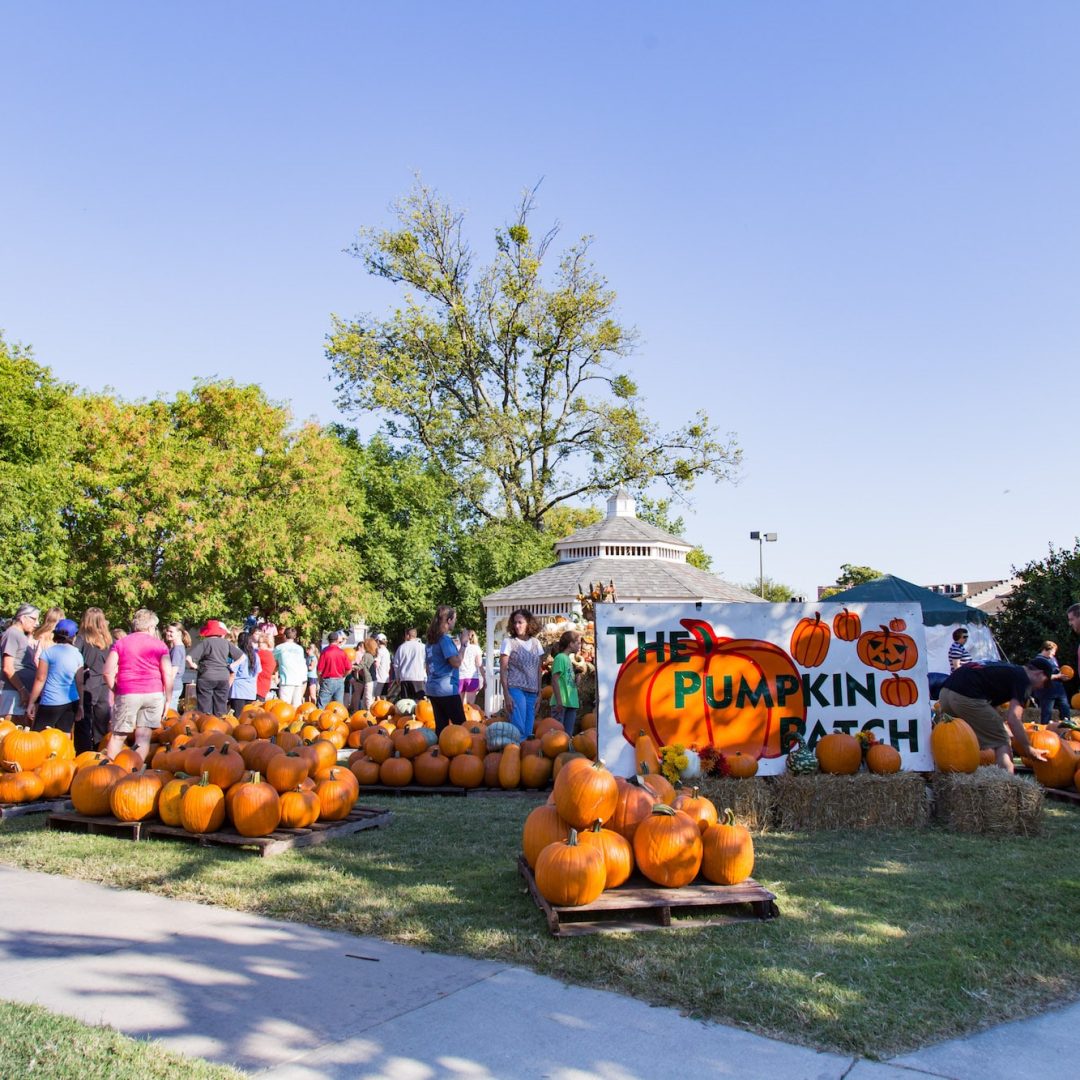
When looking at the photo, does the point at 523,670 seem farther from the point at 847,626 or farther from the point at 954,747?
the point at 954,747

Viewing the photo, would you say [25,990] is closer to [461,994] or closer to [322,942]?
[322,942]

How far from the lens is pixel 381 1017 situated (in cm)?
360

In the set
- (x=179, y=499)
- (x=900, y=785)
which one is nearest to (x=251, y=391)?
(x=179, y=499)

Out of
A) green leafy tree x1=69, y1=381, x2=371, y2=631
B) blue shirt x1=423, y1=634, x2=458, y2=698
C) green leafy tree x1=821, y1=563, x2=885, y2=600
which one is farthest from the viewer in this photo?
green leafy tree x1=821, y1=563, x2=885, y2=600

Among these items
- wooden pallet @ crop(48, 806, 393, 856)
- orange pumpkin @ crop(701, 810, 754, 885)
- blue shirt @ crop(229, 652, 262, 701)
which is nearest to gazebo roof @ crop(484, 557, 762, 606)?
blue shirt @ crop(229, 652, 262, 701)

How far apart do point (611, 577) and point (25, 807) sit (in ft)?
43.1

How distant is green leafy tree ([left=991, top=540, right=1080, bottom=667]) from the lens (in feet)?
61.9

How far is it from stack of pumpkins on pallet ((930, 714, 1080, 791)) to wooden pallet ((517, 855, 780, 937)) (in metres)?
3.38

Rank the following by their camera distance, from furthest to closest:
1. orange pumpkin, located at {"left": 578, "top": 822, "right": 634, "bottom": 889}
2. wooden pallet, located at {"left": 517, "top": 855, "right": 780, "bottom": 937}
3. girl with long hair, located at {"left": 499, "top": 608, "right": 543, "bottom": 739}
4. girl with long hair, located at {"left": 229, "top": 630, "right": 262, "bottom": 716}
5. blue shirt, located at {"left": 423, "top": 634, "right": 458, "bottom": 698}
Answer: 1. girl with long hair, located at {"left": 229, "top": 630, "right": 262, "bottom": 716}
2. girl with long hair, located at {"left": 499, "top": 608, "right": 543, "bottom": 739}
3. blue shirt, located at {"left": 423, "top": 634, "right": 458, "bottom": 698}
4. orange pumpkin, located at {"left": 578, "top": 822, "right": 634, "bottom": 889}
5. wooden pallet, located at {"left": 517, "top": 855, "right": 780, "bottom": 937}

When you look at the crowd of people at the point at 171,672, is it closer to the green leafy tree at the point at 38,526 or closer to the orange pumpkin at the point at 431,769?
the orange pumpkin at the point at 431,769

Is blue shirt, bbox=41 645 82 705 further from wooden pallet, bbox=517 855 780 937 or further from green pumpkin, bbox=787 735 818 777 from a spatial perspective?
green pumpkin, bbox=787 735 818 777

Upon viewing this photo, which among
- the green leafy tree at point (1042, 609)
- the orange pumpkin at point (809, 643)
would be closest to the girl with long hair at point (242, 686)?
the orange pumpkin at point (809, 643)

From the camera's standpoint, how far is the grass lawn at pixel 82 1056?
3018 millimetres

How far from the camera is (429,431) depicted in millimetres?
35906
